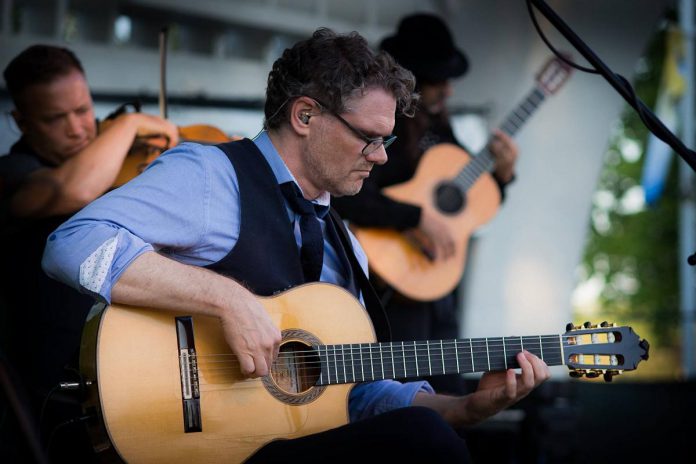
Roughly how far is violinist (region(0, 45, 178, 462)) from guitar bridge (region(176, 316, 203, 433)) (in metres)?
0.78

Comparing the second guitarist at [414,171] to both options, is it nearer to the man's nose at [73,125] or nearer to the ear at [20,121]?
the man's nose at [73,125]

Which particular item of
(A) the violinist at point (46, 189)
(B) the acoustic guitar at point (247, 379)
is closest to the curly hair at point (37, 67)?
(A) the violinist at point (46, 189)

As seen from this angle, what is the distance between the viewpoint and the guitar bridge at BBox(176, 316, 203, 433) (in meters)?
2.21

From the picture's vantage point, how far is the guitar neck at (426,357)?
97.7 inches

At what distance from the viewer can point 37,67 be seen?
10.7 feet

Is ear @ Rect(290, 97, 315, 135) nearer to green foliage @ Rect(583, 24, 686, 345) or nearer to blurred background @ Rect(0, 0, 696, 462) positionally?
blurred background @ Rect(0, 0, 696, 462)

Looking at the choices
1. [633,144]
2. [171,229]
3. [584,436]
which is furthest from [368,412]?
[633,144]

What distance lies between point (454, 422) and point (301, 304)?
60cm

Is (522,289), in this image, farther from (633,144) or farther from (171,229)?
(633,144)

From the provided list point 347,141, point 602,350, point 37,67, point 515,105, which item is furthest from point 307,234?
point 515,105

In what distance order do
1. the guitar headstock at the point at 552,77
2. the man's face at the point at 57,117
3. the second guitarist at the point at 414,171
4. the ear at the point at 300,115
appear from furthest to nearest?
the guitar headstock at the point at 552,77
the second guitarist at the point at 414,171
the man's face at the point at 57,117
the ear at the point at 300,115

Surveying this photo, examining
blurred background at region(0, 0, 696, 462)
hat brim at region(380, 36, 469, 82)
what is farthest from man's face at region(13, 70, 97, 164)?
hat brim at region(380, 36, 469, 82)

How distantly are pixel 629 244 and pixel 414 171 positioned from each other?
11.9 m

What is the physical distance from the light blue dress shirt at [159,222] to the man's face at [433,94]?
6.24ft
